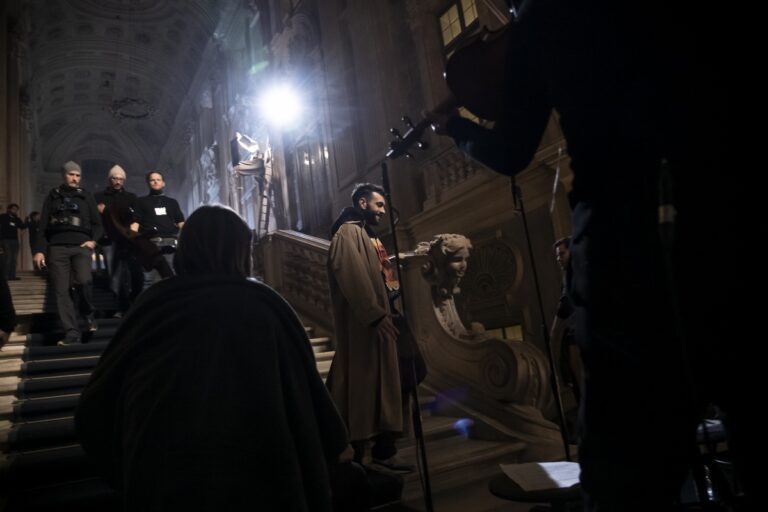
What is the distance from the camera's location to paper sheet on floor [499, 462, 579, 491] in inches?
62.3

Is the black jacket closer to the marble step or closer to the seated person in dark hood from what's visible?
the marble step

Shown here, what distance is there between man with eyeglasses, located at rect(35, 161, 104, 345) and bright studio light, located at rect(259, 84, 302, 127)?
8.60 m

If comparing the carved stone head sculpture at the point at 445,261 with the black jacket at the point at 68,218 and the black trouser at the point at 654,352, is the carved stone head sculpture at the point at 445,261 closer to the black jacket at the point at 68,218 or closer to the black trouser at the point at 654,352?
the black jacket at the point at 68,218

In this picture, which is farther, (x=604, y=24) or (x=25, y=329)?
(x=25, y=329)

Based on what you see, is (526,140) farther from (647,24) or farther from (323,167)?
(323,167)

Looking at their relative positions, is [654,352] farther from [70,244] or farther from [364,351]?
[70,244]

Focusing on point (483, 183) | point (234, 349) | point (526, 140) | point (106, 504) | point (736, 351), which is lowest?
point (106, 504)

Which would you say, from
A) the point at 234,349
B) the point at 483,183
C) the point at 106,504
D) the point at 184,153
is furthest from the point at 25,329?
the point at 184,153

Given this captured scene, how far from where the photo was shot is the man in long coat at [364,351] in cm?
352

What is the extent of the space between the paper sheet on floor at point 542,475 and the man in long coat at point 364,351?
182cm

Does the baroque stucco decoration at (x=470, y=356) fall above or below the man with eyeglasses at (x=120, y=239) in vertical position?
below

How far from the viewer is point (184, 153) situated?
28688mm

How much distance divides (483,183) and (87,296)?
5389 millimetres

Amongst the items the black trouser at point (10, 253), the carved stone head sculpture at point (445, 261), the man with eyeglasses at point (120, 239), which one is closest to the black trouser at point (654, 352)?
the carved stone head sculpture at point (445, 261)
